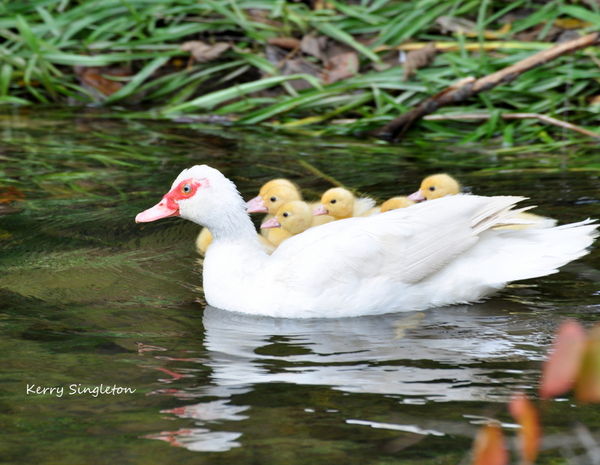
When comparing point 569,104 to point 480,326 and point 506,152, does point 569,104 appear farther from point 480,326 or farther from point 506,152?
point 480,326

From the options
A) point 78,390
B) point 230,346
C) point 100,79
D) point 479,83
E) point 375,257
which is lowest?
point 78,390

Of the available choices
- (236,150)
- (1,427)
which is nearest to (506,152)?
(236,150)

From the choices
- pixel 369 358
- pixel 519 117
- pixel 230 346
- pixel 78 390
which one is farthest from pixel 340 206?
pixel 519 117

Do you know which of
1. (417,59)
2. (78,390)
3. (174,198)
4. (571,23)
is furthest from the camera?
(571,23)

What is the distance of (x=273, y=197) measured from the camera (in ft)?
21.1

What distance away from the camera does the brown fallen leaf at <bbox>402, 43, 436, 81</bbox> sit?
29.8 ft

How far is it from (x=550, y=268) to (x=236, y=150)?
12.2ft

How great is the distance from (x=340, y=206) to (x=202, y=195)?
1044 millimetres

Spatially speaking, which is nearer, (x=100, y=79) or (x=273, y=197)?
(x=273, y=197)

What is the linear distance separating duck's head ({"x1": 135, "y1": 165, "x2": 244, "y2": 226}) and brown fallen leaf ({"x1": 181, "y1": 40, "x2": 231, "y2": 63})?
431 centimetres

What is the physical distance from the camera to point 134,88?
9812 millimetres

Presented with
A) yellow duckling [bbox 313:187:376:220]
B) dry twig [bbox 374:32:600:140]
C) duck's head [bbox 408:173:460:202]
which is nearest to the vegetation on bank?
dry twig [bbox 374:32:600:140]

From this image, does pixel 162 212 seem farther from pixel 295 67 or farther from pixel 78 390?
pixel 295 67

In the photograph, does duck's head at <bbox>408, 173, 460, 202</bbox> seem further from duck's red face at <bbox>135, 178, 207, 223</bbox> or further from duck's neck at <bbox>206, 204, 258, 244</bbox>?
duck's red face at <bbox>135, 178, 207, 223</bbox>
